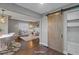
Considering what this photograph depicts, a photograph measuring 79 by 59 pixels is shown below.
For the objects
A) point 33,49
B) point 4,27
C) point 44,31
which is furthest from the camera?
point 44,31

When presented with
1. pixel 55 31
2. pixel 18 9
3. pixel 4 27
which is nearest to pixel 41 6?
pixel 18 9

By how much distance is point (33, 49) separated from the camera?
1901 mm

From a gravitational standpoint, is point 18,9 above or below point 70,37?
above

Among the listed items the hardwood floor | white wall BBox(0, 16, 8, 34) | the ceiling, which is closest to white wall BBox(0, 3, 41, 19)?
the ceiling

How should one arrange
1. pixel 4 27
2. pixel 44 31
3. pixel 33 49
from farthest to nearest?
pixel 44 31 < pixel 33 49 < pixel 4 27

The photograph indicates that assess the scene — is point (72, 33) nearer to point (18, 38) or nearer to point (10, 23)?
point (18, 38)

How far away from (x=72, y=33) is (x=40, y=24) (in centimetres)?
72

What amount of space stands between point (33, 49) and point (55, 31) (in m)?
0.63

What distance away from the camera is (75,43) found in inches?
71.0

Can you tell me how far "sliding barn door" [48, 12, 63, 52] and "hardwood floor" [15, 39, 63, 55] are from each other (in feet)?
0.45

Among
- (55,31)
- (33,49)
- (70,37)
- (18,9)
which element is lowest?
(33,49)

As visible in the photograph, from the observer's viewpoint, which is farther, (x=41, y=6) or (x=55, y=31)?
(x=55, y=31)

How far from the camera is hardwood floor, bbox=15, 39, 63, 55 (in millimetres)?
1841

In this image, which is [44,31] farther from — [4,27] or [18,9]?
[4,27]
